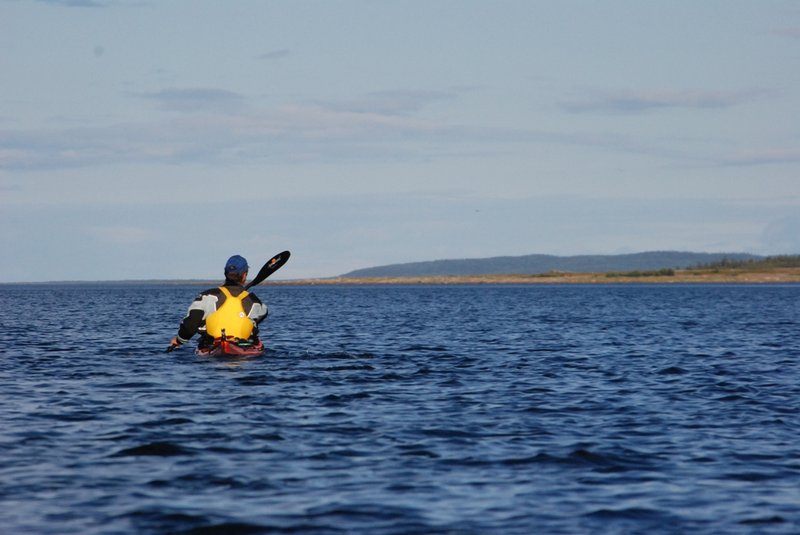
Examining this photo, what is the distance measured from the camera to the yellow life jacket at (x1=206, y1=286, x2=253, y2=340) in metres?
24.4

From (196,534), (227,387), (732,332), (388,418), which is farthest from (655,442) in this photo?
(732,332)

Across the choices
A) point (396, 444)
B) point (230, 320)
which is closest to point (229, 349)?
point (230, 320)

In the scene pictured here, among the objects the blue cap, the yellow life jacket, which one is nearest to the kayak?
the yellow life jacket

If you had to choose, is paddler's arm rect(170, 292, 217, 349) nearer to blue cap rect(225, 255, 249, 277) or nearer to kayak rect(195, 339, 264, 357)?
blue cap rect(225, 255, 249, 277)

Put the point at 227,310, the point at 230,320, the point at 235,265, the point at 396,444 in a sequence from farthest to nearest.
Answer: the point at 230,320
the point at 227,310
the point at 235,265
the point at 396,444

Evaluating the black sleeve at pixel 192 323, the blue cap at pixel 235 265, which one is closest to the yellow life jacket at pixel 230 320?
the black sleeve at pixel 192 323

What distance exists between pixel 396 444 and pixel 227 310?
10.4 meters

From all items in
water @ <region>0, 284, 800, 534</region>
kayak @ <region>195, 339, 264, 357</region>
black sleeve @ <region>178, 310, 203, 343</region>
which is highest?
black sleeve @ <region>178, 310, 203, 343</region>

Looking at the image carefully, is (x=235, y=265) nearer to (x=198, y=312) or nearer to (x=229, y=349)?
(x=198, y=312)

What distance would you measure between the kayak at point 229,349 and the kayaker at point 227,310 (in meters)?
0.35

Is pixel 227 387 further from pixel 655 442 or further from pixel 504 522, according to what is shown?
pixel 504 522

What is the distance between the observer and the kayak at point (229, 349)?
2528cm

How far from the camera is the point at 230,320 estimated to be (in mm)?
24656

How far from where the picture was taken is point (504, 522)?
10.6 m
